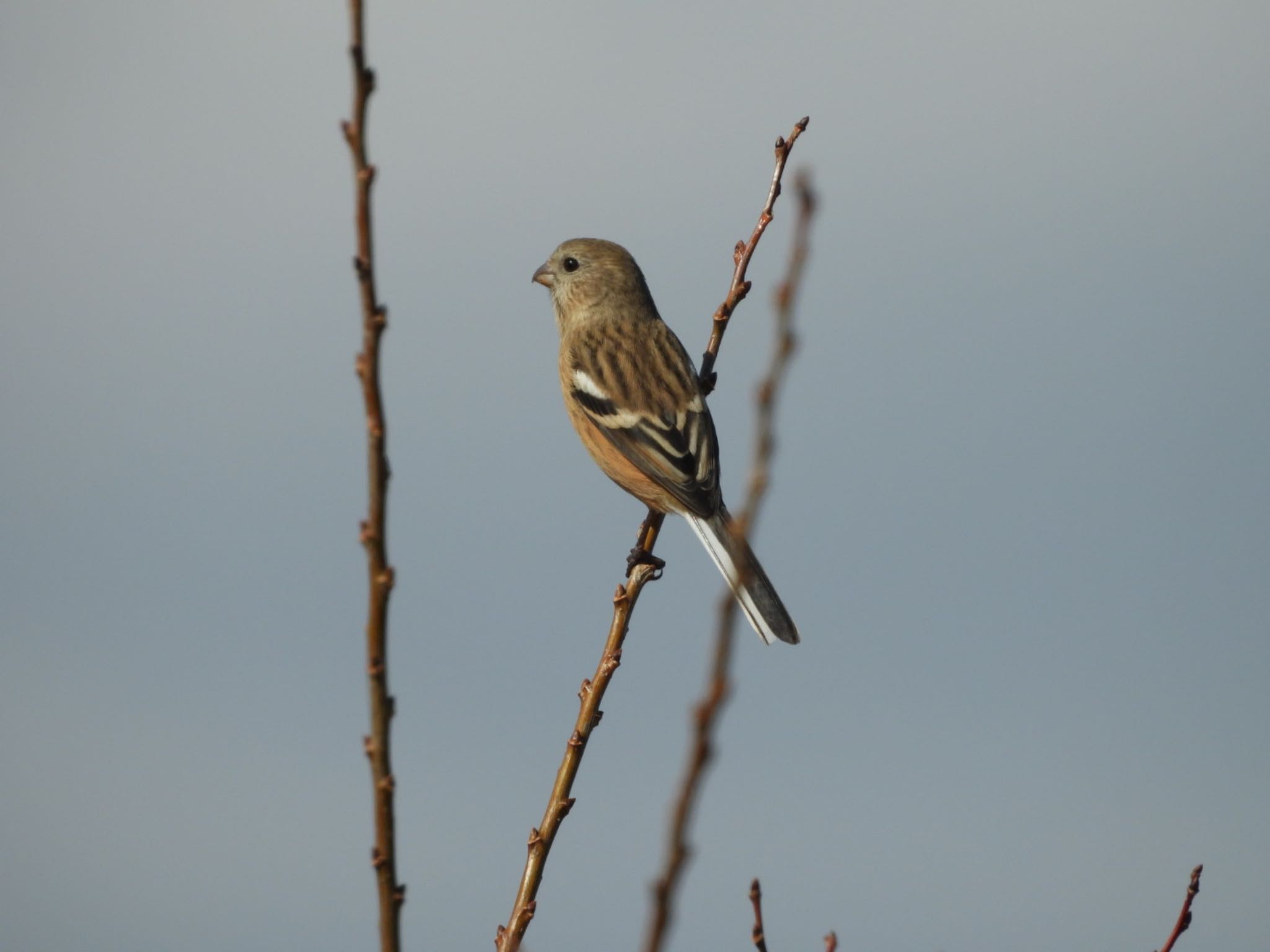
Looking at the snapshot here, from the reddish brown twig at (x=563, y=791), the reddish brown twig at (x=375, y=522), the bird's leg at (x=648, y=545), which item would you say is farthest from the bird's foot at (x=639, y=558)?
the reddish brown twig at (x=375, y=522)

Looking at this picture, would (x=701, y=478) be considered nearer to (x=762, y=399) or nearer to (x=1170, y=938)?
(x=1170, y=938)

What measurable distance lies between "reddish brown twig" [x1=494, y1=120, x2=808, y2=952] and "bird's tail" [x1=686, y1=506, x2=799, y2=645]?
42.8 inches

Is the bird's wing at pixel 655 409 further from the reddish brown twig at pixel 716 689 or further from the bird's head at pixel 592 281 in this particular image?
the reddish brown twig at pixel 716 689

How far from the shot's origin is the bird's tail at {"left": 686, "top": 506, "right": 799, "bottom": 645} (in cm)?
645

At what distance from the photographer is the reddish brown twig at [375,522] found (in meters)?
1.95

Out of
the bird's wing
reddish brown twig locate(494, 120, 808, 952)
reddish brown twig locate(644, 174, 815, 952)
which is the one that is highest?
the bird's wing

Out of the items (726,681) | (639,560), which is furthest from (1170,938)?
(639,560)

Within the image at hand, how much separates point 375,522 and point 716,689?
0.73 m

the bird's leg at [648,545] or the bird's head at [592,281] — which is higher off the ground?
the bird's head at [592,281]

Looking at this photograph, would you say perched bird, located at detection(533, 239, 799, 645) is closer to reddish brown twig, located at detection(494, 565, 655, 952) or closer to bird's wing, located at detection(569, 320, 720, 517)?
bird's wing, located at detection(569, 320, 720, 517)

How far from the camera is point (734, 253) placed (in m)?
6.00

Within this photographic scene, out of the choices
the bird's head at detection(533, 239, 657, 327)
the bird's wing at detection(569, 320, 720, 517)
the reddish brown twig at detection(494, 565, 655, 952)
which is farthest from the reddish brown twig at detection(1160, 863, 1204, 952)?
the bird's head at detection(533, 239, 657, 327)

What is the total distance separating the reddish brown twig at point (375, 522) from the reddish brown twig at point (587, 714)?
1.10 metres

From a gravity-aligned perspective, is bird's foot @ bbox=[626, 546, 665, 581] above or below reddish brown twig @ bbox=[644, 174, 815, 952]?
above
